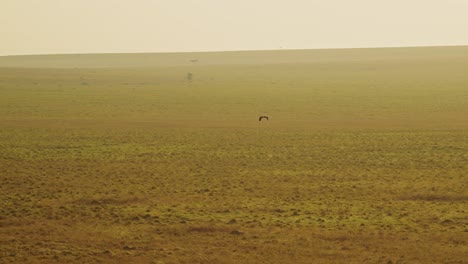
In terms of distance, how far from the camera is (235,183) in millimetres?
20000

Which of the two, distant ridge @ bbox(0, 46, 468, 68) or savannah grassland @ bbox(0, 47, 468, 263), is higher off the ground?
distant ridge @ bbox(0, 46, 468, 68)

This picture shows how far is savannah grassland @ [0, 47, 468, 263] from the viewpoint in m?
13.9

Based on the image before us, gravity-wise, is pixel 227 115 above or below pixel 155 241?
above

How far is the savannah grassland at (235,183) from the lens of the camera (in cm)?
1388

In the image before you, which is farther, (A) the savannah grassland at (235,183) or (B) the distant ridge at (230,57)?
(B) the distant ridge at (230,57)

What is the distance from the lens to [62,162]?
23.5 m

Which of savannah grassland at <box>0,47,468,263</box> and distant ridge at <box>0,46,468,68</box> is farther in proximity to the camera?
distant ridge at <box>0,46,468,68</box>

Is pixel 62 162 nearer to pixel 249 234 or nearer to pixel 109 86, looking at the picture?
pixel 249 234

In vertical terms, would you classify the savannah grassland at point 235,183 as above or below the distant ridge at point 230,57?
below

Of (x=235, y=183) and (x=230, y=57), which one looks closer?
(x=235, y=183)

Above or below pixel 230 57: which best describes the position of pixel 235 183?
below

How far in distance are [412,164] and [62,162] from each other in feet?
38.9

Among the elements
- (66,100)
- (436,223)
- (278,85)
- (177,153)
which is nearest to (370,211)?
(436,223)

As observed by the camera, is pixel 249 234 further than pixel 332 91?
No
